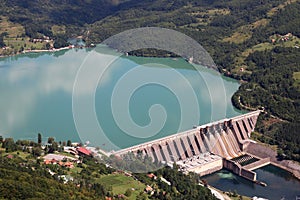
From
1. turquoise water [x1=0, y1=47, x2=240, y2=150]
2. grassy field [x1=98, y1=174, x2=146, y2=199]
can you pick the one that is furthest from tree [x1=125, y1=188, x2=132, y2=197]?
turquoise water [x1=0, y1=47, x2=240, y2=150]

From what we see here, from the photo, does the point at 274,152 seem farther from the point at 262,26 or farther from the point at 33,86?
the point at 262,26

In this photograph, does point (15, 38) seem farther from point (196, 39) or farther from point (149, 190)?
point (149, 190)

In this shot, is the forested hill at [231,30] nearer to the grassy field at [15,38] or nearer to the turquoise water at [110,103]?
the grassy field at [15,38]

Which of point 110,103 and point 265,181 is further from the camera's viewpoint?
point 110,103

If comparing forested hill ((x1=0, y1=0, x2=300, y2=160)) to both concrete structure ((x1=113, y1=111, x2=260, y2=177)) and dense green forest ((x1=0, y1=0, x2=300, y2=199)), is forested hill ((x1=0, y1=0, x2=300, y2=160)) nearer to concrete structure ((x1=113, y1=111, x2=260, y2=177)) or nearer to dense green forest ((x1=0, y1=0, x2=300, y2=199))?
dense green forest ((x1=0, y1=0, x2=300, y2=199))

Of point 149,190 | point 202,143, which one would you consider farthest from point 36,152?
point 202,143
